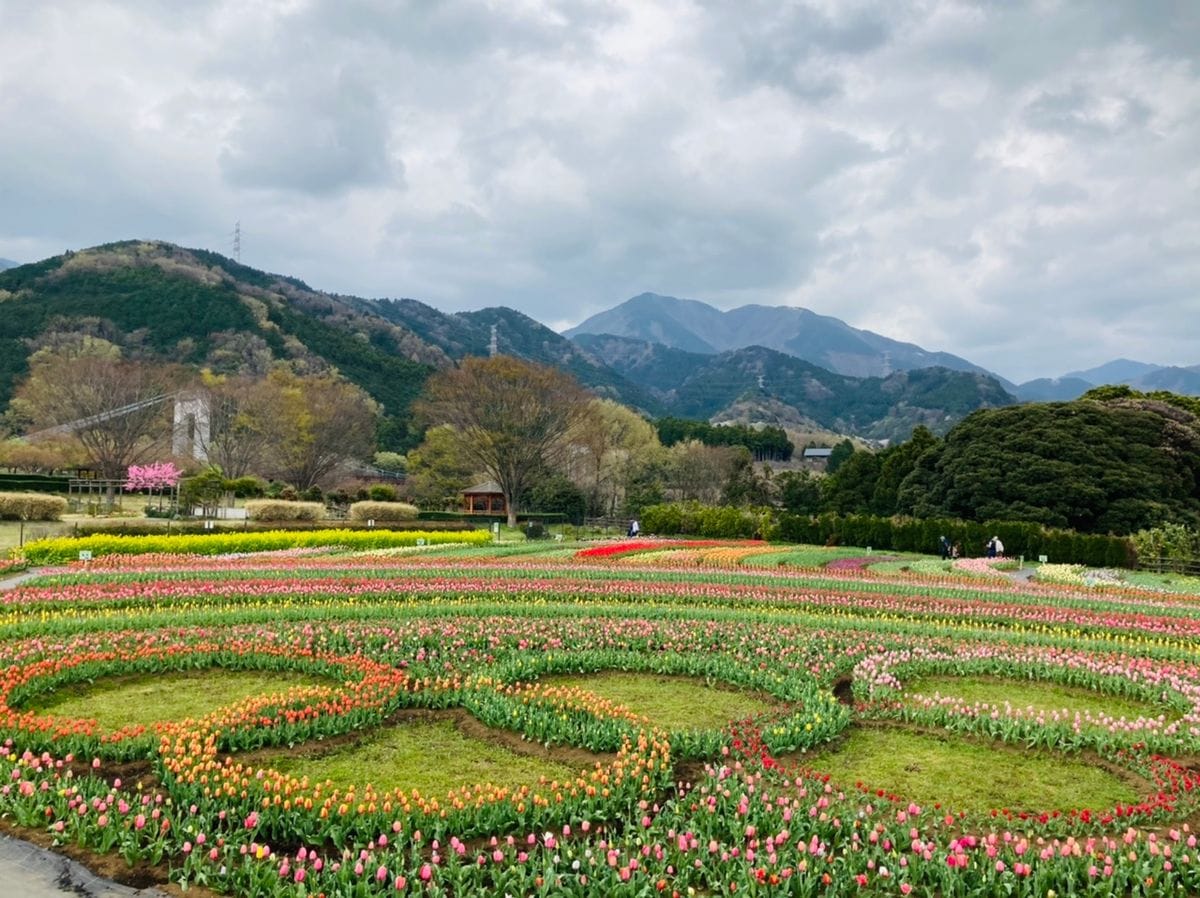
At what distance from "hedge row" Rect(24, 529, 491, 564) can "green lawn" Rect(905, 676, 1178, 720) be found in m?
20.1

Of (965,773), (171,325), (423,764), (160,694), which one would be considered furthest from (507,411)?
(171,325)

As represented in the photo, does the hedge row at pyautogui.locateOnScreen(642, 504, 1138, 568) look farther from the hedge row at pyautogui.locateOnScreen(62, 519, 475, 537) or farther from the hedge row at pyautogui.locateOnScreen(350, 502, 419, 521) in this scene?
the hedge row at pyautogui.locateOnScreen(350, 502, 419, 521)

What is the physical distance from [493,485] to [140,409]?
25038mm

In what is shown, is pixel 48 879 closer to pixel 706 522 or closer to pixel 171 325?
pixel 706 522

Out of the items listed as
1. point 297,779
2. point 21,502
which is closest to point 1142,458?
point 297,779

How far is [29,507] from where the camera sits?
34344 mm

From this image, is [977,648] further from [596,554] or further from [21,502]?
[21,502]

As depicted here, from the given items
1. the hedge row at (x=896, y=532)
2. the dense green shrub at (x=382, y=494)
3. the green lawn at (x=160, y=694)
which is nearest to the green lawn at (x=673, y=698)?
the green lawn at (x=160, y=694)

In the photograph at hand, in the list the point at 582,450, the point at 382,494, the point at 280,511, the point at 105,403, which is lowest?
the point at 280,511

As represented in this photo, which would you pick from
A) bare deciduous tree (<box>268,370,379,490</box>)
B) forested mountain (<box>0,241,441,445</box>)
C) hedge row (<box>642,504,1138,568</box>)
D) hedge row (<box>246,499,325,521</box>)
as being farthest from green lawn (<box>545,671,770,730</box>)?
forested mountain (<box>0,241,441,445</box>)

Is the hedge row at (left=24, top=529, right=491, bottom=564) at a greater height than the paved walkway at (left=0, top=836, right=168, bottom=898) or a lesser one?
greater

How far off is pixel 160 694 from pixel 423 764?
3.85m

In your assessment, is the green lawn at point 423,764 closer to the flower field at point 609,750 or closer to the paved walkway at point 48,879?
the flower field at point 609,750

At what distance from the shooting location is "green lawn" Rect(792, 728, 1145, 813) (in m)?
6.38
